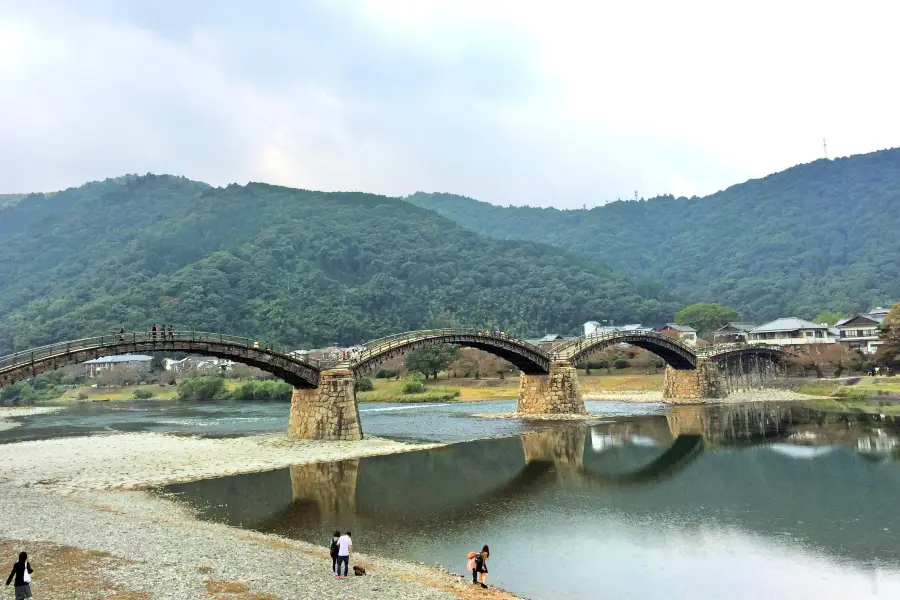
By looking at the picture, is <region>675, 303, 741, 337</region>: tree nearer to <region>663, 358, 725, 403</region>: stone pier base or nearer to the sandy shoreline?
<region>663, 358, 725, 403</region>: stone pier base

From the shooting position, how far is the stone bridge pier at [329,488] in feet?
66.7

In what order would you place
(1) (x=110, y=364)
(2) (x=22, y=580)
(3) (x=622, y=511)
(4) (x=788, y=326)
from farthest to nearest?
(1) (x=110, y=364) → (4) (x=788, y=326) → (3) (x=622, y=511) → (2) (x=22, y=580)

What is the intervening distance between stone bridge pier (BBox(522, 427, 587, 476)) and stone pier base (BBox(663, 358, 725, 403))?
1053 inches

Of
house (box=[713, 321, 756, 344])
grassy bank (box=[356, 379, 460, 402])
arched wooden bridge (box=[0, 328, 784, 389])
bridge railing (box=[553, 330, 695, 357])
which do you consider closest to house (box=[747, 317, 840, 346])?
house (box=[713, 321, 756, 344])

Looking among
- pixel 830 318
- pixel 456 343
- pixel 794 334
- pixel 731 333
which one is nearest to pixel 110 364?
pixel 456 343

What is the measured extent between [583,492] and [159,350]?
2067 centimetres

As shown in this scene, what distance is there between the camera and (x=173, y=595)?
38.5ft

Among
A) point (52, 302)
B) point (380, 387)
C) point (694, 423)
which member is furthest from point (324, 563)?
point (52, 302)

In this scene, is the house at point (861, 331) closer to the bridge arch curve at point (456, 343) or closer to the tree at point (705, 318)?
the tree at point (705, 318)

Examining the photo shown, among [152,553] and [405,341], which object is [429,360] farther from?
[152,553]

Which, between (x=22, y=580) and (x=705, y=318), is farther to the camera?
(x=705, y=318)

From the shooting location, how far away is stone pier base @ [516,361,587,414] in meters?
49.9

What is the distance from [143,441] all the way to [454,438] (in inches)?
746

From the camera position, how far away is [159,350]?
98.3ft
